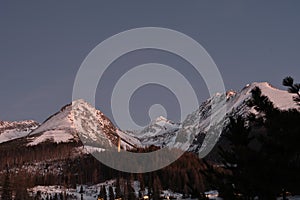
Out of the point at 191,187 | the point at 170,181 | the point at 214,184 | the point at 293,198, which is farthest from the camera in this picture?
the point at 170,181

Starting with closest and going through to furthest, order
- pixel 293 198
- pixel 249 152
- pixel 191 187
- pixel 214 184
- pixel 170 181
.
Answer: pixel 249 152, pixel 191 187, pixel 214 184, pixel 293 198, pixel 170 181

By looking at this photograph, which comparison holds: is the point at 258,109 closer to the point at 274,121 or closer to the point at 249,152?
the point at 274,121

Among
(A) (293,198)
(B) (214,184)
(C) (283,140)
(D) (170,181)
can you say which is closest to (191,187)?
(B) (214,184)

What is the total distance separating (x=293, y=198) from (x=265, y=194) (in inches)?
657

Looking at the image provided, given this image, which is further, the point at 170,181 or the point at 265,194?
the point at 170,181

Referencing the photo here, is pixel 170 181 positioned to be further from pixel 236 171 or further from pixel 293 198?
pixel 236 171

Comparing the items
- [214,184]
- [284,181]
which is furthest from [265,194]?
[214,184]

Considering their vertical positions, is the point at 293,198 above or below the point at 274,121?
below

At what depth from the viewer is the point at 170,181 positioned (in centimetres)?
18550

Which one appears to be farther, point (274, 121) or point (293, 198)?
point (293, 198)

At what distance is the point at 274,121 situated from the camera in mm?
19562

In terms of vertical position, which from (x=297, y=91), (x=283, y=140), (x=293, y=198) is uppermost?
(x=297, y=91)

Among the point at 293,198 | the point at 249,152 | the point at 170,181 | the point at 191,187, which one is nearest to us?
the point at 249,152

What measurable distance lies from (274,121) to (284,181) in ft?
9.40
